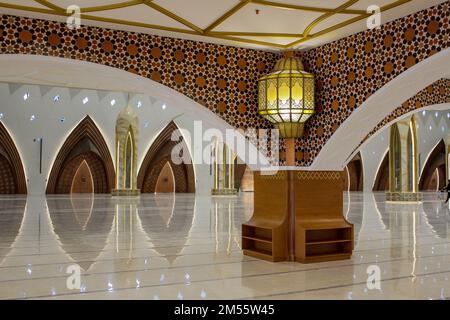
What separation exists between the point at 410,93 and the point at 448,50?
103cm

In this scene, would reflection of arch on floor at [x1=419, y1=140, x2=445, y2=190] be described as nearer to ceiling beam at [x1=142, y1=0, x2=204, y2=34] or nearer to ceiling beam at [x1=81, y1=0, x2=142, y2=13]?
ceiling beam at [x1=142, y1=0, x2=204, y2=34]

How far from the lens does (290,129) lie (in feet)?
20.9

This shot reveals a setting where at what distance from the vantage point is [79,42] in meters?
5.86

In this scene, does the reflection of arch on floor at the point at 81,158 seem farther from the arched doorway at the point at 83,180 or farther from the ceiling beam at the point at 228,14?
the ceiling beam at the point at 228,14

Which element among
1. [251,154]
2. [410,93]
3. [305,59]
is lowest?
[251,154]

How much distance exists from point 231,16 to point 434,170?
24.7m

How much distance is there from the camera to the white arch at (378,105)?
5324 millimetres

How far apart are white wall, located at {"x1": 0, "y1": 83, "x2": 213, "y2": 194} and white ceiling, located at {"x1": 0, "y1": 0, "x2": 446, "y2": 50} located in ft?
48.9

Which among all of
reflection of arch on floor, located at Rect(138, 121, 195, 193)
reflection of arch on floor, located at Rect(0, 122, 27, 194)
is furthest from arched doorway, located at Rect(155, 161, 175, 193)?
reflection of arch on floor, located at Rect(0, 122, 27, 194)

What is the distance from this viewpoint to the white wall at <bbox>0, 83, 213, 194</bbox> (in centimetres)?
1942

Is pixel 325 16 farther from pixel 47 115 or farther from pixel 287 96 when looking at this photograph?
pixel 47 115

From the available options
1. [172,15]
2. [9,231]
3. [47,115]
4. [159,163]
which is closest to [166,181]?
[159,163]
